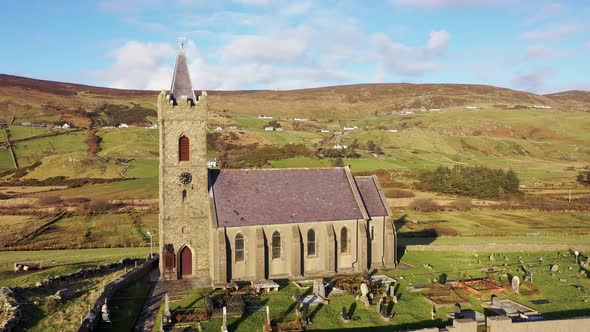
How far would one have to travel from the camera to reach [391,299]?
33.6 meters

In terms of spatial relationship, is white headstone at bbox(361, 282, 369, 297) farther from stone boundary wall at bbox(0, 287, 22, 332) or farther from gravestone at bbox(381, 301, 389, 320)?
stone boundary wall at bbox(0, 287, 22, 332)

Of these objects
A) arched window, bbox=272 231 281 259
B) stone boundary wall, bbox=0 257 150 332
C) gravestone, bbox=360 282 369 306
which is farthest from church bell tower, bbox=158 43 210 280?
gravestone, bbox=360 282 369 306

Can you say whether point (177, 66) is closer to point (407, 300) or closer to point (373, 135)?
Answer: point (407, 300)

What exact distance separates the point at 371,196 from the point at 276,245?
10750mm

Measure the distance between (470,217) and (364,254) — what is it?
1553 inches

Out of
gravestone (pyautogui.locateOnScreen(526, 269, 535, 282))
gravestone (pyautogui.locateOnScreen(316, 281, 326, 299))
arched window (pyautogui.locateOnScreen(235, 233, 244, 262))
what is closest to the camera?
gravestone (pyautogui.locateOnScreen(316, 281, 326, 299))

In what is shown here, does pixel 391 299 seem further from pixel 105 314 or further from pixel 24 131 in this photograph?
pixel 24 131

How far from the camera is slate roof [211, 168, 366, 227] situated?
3903 centimetres

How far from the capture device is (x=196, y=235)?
39094 mm

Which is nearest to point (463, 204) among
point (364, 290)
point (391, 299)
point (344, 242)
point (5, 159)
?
point (344, 242)

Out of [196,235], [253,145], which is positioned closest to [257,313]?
[196,235]

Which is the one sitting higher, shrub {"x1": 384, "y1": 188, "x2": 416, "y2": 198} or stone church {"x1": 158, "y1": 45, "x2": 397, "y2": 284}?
stone church {"x1": 158, "y1": 45, "x2": 397, "y2": 284}

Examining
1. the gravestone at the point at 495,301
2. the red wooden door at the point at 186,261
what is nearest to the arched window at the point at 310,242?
the red wooden door at the point at 186,261

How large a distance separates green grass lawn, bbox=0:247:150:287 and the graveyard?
14407 millimetres
